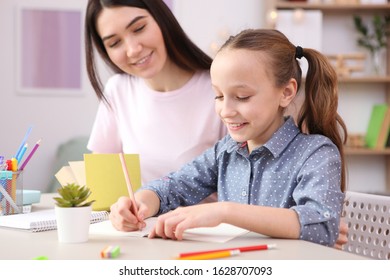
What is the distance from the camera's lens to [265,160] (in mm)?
1417

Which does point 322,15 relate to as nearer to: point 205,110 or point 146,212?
point 205,110

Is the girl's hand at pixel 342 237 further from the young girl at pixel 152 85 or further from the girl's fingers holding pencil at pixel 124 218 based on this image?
the young girl at pixel 152 85

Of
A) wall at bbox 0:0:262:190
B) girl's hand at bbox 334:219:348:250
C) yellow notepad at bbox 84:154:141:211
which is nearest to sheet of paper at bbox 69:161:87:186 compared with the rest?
yellow notepad at bbox 84:154:141:211

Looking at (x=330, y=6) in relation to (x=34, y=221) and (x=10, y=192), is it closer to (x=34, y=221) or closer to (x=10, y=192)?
(x=10, y=192)

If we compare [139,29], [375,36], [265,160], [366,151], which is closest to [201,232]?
[265,160]

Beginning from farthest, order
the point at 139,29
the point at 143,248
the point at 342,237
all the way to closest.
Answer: the point at 139,29
the point at 342,237
the point at 143,248

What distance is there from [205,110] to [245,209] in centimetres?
87

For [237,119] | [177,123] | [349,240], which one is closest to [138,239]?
[237,119]

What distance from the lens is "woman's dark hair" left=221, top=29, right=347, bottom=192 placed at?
4.55 feet

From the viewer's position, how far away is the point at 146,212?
51.7 inches

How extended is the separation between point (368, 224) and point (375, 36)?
3060 millimetres

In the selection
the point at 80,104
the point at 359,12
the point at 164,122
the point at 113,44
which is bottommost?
the point at 80,104

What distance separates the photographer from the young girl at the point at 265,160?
1111 millimetres

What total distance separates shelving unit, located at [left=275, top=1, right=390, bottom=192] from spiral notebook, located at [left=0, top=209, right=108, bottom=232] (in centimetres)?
299
